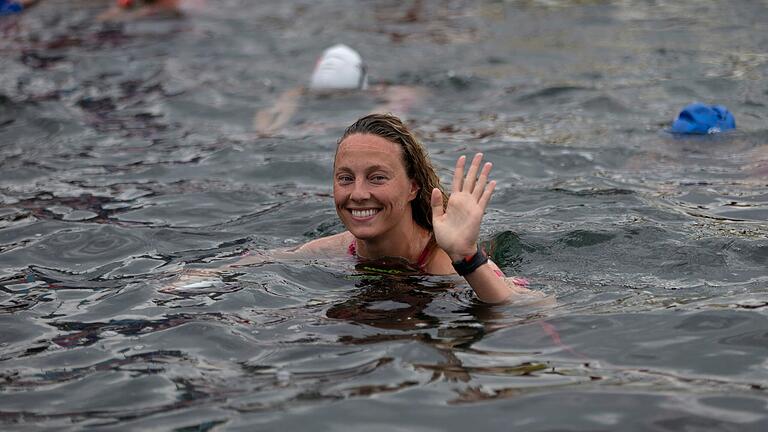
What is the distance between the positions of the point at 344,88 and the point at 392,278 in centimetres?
754

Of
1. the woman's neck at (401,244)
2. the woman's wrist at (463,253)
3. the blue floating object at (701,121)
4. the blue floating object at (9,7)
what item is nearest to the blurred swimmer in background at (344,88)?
the blue floating object at (701,121)

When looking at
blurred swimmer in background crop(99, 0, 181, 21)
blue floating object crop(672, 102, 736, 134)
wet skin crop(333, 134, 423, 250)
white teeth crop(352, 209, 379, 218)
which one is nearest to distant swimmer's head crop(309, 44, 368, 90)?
blue floating object crop(672, 102, 736, 134)

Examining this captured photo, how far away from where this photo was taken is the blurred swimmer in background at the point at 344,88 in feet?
45.0

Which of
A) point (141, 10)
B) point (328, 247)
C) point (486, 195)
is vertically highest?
point (486, 195)

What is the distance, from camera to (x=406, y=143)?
6.98 metres

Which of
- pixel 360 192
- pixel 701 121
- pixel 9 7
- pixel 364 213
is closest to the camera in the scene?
pixel 360 192

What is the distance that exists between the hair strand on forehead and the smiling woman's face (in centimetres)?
5

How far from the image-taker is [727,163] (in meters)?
10.6

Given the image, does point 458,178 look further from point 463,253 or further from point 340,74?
point 340,74

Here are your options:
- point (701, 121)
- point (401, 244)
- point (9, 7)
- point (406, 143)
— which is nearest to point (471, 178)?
point (406, 143)

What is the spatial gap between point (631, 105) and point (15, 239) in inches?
285

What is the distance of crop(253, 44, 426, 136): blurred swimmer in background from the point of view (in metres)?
13.7

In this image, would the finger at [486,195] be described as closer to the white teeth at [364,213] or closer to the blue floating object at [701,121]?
the white teeth at [364,213]

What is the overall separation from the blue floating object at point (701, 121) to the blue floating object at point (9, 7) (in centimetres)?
1294
